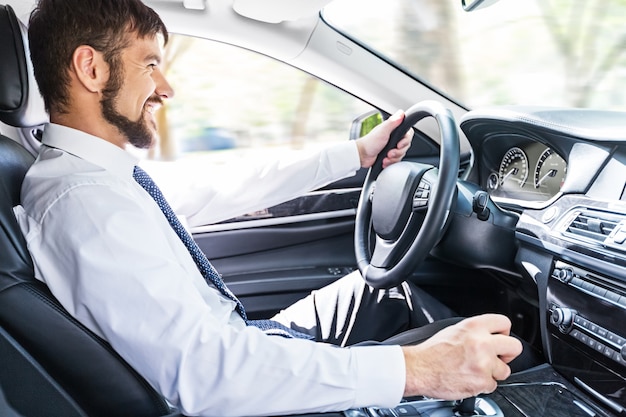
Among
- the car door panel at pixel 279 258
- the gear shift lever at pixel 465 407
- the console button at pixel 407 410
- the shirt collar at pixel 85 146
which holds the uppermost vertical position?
the shirt collar at pixel 85 146

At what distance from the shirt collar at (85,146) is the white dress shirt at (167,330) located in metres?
0.12

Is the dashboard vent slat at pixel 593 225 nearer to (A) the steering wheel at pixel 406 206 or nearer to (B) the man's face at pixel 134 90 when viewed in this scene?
(A) the steering wheel at pixel 406 206

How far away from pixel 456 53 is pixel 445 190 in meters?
1.57

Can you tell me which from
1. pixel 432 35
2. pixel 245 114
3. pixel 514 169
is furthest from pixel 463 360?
pixel 432 35

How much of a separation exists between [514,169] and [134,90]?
1153mm

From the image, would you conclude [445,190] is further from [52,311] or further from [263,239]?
[263,239]

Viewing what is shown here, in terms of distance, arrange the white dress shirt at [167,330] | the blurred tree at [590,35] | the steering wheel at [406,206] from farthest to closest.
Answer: the blurred tree at [590,35] < the steering wheel at [406,206] < the white dress shirt at [167,330]

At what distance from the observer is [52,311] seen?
1.00m

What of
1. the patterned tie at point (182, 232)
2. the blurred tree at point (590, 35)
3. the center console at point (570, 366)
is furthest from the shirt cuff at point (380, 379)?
the blurred tree at point (590, 35)

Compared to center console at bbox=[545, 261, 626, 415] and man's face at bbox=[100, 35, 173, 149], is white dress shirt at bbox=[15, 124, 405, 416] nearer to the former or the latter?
man's face at bbox=[100, 35, 173, 149]

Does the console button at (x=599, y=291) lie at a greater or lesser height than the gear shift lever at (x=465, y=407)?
greater

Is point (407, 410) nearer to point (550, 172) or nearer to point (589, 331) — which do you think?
point (589, 331)

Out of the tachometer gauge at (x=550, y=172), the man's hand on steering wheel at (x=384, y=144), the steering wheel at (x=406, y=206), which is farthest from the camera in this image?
the man's hand on steering wheel at (x=384, y=144)

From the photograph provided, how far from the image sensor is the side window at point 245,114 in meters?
2.30
